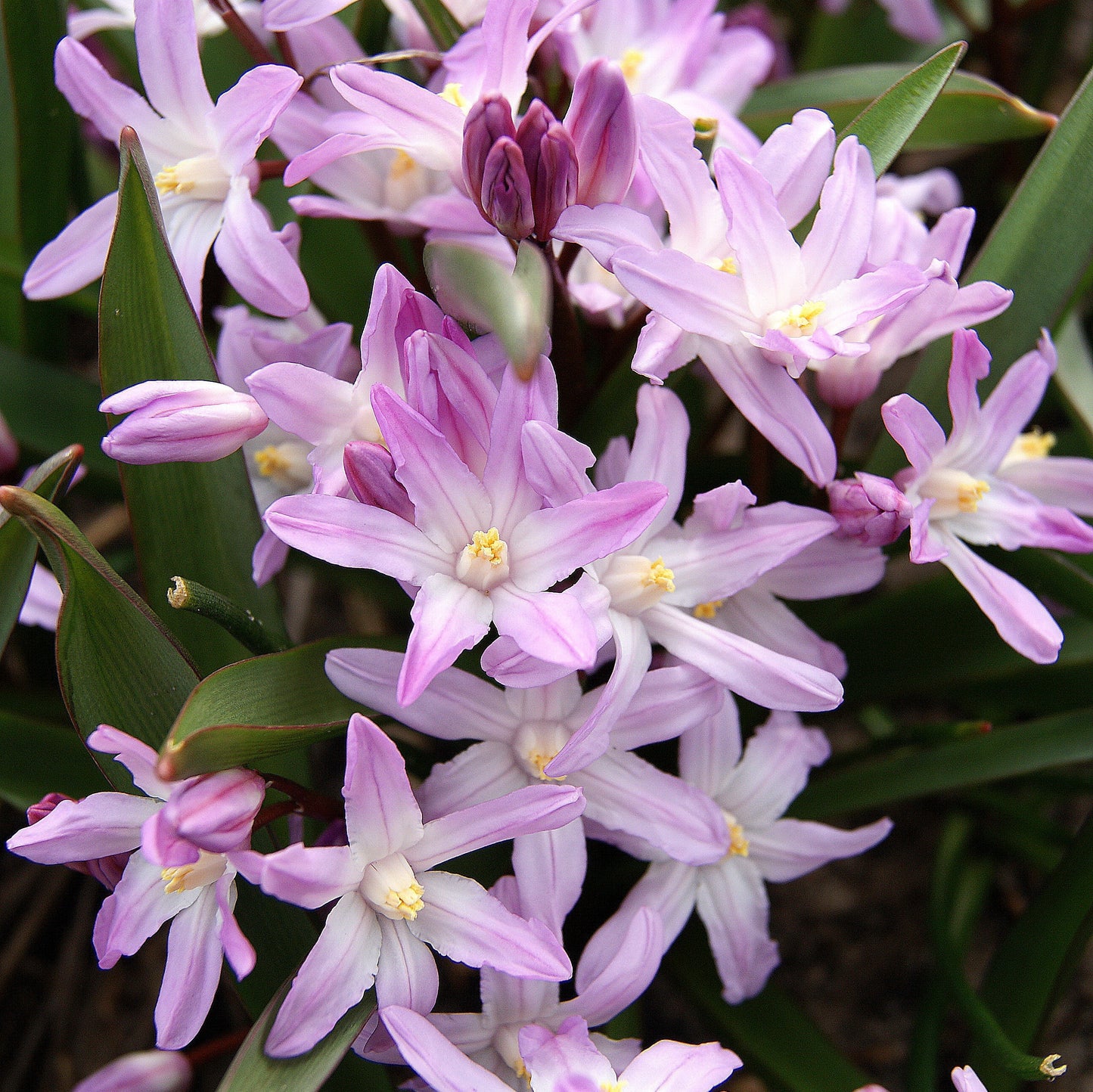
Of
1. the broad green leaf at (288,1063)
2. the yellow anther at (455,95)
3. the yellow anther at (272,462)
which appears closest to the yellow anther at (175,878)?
the broad green leaf at (288,1063)

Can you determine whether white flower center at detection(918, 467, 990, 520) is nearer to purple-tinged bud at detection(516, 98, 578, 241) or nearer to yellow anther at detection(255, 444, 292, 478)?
purple-tinged bud at detection(516, 98, 578, 241)

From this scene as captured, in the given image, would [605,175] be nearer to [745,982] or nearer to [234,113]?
[234,113]

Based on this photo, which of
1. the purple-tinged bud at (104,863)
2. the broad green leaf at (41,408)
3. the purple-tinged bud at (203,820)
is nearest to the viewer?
the purple-tinged bud at (203,820)

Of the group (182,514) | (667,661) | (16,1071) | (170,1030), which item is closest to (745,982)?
(667,661)

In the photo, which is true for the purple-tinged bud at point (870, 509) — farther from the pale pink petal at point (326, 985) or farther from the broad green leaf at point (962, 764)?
the pale pink petal at point (326, 985)

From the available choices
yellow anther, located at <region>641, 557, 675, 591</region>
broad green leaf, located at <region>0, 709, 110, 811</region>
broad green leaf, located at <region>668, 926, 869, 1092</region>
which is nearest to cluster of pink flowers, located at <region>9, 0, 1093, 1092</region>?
yellow anther, located at <region>641, 557, 675, 591</region>
